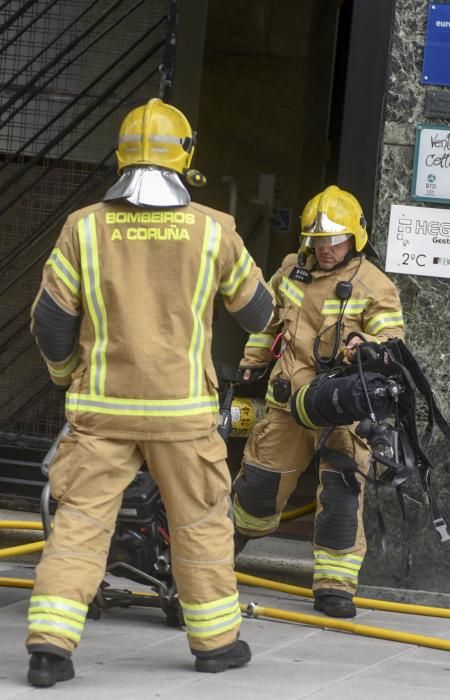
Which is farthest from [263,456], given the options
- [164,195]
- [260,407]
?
[164,195]

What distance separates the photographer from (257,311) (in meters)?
4.78

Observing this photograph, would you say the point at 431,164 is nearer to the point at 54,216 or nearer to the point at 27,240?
the point at 54,216

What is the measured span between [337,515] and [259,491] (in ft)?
1.32

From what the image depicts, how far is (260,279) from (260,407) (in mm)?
1694

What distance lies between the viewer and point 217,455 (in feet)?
15.3

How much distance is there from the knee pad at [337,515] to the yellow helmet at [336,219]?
101cm

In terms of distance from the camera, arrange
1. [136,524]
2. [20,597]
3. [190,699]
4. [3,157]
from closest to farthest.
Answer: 1. [190,699]
2. [136,524]
3. [20,597]
4. [3,157]

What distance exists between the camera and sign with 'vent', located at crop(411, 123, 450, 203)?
595 cm

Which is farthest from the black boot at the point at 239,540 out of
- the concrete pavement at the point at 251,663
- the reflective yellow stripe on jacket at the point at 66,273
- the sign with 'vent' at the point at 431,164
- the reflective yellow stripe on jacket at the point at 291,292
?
the reflective yellow stripe on jacket at the point at 66,273

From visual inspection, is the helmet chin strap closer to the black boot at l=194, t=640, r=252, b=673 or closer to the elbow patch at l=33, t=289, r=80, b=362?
the elbow patch at l=33, t=289, r=80, b=362

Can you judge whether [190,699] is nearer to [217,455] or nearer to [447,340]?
[217,455]

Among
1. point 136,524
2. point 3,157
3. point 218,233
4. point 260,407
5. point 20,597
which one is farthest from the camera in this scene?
point 3,157

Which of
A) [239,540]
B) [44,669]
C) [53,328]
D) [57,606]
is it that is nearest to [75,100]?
[239,540]

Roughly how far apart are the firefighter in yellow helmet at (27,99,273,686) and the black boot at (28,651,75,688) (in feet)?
0.26
